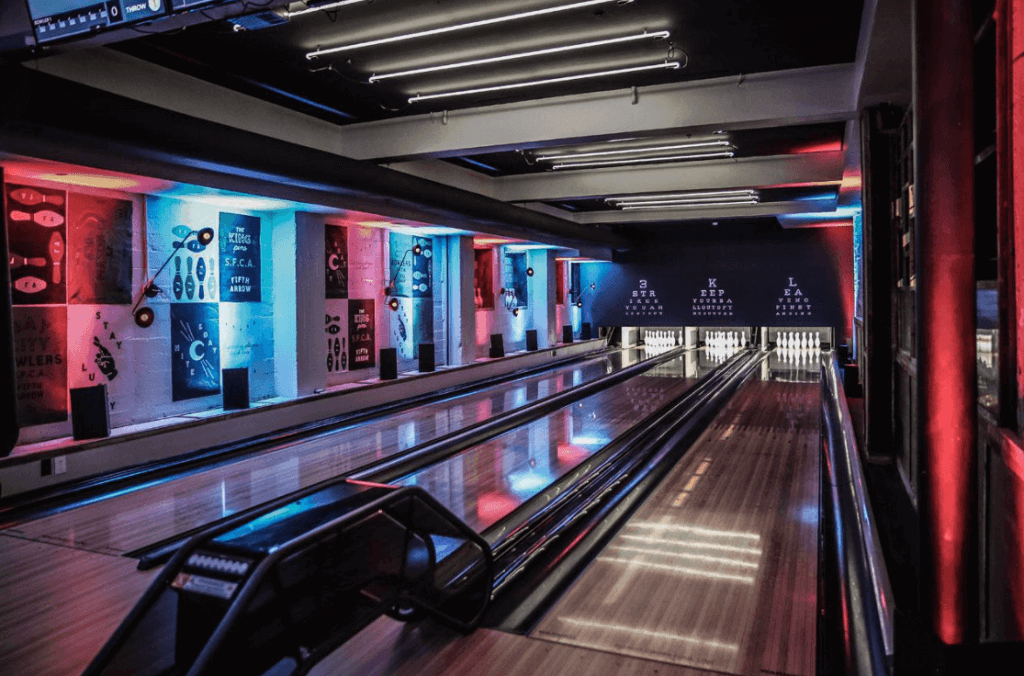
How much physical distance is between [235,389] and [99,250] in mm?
1908

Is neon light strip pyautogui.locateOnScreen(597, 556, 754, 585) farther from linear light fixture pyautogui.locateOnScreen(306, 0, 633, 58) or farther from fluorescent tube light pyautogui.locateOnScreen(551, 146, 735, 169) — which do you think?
fluorescent tube light pyautogui.locateOnScreen(551, 146, 735, 169)

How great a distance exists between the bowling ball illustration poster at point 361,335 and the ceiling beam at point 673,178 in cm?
248

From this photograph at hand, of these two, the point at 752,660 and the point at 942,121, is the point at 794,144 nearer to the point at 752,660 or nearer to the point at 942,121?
the point at 942,121

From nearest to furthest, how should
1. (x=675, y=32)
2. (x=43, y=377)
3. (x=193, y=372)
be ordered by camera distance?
1. (x=675, y=32)
2. (x=43, y=377)
3. (x=193, y=372)

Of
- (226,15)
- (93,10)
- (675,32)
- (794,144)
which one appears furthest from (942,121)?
(794,144)

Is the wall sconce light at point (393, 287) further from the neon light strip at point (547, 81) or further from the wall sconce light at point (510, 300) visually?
the neon light strip at point (547, 81)

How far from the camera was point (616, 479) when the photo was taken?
19.0ft

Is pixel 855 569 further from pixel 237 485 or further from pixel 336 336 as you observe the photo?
pixel 336 336

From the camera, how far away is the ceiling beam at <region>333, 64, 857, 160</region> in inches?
212

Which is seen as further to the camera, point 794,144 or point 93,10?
point 794,144

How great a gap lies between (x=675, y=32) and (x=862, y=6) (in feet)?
3.51

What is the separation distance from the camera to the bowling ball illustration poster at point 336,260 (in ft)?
31.4

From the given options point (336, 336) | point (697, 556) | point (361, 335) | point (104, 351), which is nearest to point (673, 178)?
point (361, 335)

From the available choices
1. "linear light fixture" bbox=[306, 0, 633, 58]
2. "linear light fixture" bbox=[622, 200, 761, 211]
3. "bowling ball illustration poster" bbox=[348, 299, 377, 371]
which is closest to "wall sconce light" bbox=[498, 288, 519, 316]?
"linear light fixture" bbox=[622, 200, 761, 211]
